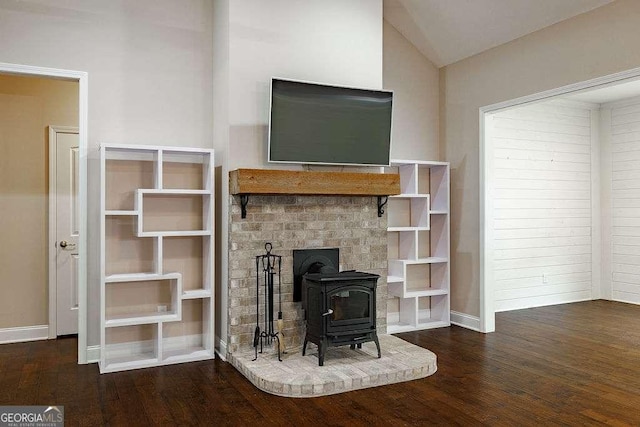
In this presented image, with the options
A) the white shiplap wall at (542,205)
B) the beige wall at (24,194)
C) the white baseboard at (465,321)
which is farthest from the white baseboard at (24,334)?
the white shiplap wall at (542,205)

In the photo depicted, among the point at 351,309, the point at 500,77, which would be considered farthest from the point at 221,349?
A: the point at 500,77

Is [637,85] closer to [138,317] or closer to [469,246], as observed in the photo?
[469,246]

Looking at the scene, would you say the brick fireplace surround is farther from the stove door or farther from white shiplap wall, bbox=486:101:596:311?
white shiplap wall, bbox=486:101:596:311

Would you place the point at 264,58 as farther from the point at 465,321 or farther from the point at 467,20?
the point at 465,321

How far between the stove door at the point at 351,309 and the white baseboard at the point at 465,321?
5.70 ft

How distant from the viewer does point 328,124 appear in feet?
14.6

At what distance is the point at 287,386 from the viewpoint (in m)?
3.50

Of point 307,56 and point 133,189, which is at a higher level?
point 307,56

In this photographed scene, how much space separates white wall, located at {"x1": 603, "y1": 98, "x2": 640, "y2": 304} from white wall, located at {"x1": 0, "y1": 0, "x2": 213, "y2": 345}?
5.68 m

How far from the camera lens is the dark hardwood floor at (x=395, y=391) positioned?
313 centimetres

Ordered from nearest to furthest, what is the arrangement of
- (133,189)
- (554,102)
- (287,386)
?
1. (287,386)
2. (133,189)
3. (554,102)

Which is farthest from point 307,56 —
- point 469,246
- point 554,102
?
point 554,102

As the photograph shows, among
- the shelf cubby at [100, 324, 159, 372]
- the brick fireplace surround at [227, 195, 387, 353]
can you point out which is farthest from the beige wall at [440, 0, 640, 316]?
the shelf cubby at [100, 324, 159, 372]

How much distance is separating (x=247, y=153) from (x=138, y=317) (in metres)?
1.58
